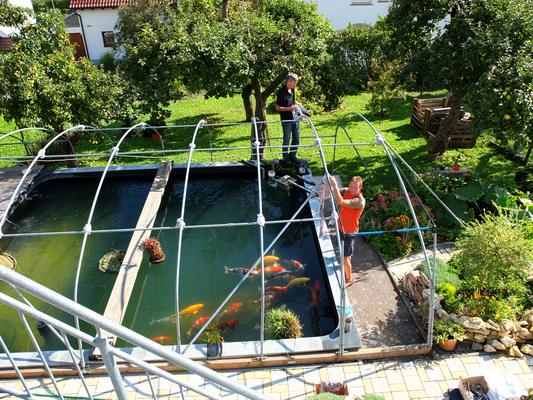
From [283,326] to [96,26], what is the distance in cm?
2483

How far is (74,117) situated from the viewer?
10.0 meters

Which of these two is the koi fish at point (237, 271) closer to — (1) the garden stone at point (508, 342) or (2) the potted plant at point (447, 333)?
(2) the potted plant at point (447, 333)

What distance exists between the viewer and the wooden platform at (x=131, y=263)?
608 cm

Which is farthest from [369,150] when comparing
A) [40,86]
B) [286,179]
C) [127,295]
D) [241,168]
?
[40,86]

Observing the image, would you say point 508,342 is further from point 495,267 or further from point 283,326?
point 283,326

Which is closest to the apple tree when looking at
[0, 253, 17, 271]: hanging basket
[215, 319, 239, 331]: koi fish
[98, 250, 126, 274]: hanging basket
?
[215, 319, 239, 331]: koi fish

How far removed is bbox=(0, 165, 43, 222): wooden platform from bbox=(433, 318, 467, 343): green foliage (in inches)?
388

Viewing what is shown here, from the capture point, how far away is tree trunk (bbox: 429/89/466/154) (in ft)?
33.2

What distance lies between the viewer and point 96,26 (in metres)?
23.7

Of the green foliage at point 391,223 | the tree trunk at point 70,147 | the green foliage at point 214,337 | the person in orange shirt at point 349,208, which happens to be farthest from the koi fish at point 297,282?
the tree trunk at point 70,147

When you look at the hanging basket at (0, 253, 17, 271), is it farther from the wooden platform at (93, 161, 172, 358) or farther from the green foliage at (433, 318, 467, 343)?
the green foliage at (433, 318, 467, 343)

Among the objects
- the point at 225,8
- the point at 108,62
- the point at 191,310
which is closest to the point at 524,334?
the point at 191,310

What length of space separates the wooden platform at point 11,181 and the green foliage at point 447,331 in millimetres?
9843

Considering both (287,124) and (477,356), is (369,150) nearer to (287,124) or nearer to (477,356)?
(287,124)
